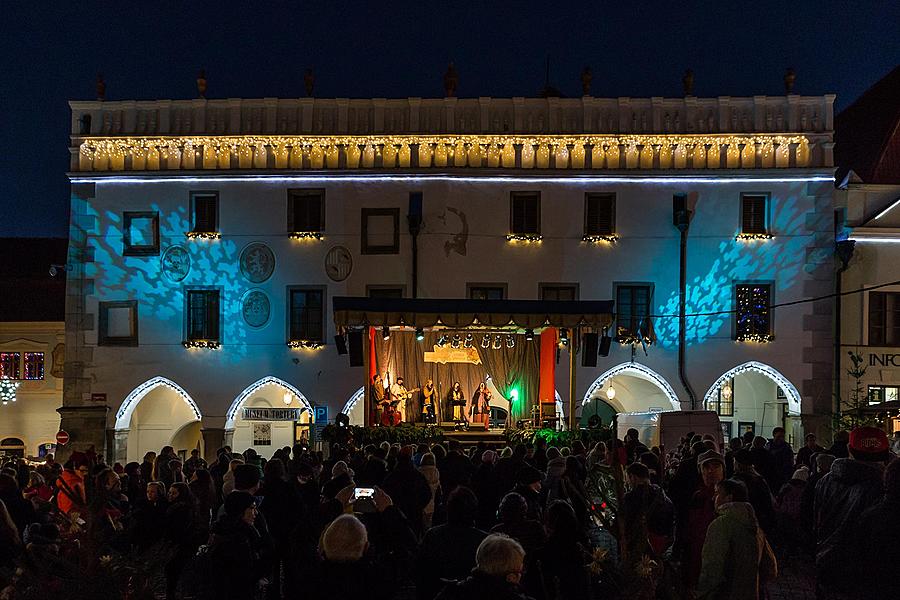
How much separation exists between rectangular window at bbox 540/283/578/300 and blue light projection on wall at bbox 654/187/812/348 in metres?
2.49

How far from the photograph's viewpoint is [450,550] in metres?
7.54

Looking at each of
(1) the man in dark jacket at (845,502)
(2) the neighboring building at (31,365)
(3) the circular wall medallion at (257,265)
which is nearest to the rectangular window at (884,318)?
(3) the circular wall medallion at (257,265)

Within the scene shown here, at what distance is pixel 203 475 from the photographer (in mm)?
12031

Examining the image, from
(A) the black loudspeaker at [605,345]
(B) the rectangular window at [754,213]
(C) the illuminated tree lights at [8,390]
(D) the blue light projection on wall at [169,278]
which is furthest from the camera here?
(C) the illuminated tree lights at [8,390]

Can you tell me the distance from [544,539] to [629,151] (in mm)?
23902

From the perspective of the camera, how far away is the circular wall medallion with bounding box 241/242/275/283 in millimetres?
30922

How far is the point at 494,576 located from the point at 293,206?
85.3ft

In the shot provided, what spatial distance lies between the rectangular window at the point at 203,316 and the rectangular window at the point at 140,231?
6.25 ft

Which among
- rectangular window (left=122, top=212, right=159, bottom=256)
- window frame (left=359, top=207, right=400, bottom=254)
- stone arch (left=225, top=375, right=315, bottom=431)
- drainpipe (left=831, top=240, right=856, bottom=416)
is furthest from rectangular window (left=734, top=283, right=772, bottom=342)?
rectangular window (left=122, top=212, right=159, bottom=256)

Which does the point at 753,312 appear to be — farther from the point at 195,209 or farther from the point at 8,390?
the point at 8,390

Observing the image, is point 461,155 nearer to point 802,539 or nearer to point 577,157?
point 577,157

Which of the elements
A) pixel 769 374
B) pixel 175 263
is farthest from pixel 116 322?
pixel 769 374

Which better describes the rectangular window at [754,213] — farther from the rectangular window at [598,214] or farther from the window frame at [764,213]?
the rectangular window at [598,214]

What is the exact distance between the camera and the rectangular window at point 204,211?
102 ft
